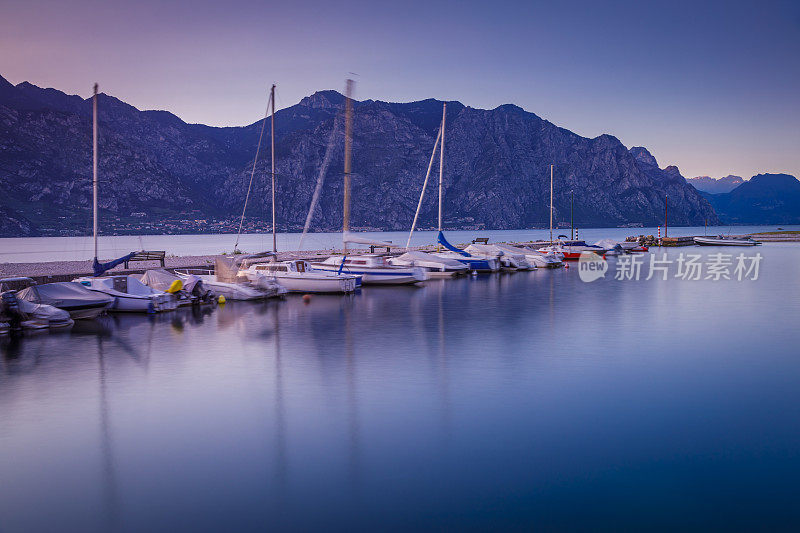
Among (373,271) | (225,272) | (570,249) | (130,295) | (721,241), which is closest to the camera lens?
(130,295)

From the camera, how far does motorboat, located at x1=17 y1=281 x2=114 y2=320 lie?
24.4m

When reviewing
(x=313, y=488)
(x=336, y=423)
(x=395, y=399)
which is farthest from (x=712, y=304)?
(x=313, y=488)

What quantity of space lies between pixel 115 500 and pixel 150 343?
13.9m

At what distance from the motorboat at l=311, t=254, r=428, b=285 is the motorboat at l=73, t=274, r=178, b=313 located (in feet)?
41.1

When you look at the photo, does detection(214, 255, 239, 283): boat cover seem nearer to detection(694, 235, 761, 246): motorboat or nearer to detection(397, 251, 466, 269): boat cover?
detection(397, 251, 466, 269): boat cover

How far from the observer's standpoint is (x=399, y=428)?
1190cm

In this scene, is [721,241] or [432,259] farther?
[721,241]

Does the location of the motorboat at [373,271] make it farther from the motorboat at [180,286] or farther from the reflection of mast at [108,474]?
the reflection of mast at [108,474]

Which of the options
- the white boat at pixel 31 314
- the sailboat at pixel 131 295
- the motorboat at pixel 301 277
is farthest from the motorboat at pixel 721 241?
the white boat at pixel 31 314

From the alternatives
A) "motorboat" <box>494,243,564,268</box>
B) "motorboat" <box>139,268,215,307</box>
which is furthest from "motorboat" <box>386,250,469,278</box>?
"motorboat" <box>139,268,215,307</box>

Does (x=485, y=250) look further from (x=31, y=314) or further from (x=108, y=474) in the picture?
(x=108, y=474)

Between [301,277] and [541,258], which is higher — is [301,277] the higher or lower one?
the lower one

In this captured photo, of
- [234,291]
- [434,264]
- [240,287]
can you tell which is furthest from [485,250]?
[234,291]

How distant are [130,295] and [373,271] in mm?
16185
